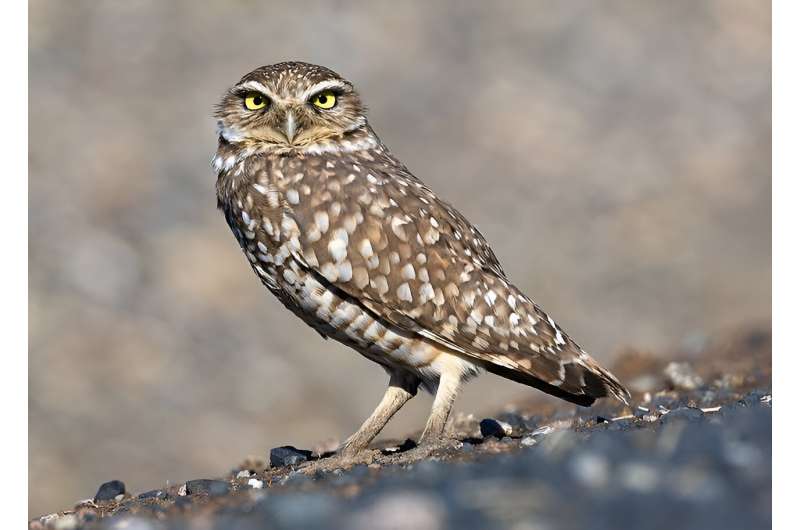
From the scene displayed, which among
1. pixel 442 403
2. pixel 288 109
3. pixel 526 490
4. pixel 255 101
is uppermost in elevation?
pixel 255 101

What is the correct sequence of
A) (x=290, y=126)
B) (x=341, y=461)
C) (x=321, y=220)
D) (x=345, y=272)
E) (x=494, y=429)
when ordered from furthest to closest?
1. (x=494, y=429)
2. (x=290, y=126)
3. (x=341, y=461)
4. (x=321, y=220)
5. (x=345, y=272)

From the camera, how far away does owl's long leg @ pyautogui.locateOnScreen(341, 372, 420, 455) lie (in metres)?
6.89

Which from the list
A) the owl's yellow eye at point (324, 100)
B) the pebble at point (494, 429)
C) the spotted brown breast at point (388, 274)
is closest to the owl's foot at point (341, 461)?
the spotted brown breast at point (388, 274)

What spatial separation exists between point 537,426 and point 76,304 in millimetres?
12617

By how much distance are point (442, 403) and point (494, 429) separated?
0.95 m

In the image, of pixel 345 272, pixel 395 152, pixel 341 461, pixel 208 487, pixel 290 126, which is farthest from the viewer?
pixel 395 152

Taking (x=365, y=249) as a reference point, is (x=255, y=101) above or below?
above

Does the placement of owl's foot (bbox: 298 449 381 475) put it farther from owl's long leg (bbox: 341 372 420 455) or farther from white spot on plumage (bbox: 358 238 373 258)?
white spot on plumage (bbox: 358 238 373 258)

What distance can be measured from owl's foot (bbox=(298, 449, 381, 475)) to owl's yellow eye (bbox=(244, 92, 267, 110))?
2227 millimetres

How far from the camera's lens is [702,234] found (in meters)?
23.5

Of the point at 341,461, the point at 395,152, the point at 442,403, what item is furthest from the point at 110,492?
the point at 395,152

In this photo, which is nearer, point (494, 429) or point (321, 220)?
point (321, 220)

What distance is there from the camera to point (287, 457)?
7.14 m

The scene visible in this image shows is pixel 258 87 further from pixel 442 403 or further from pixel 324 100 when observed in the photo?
pixel 442 403
